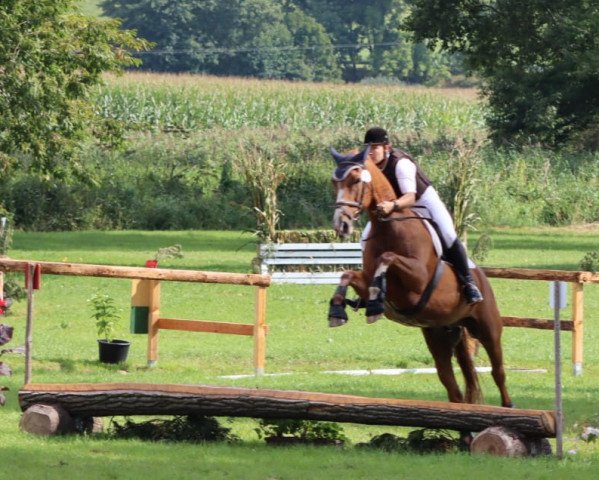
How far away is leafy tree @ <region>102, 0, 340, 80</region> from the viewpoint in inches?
3954

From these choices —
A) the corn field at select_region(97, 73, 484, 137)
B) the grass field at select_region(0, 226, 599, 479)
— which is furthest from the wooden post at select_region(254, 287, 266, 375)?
the corn field at select_region(97, 73, 484, 137)

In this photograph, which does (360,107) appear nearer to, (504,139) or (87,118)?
(504,139)

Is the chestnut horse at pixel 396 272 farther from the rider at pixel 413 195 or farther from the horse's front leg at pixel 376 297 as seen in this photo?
the rider at pixel 413 195

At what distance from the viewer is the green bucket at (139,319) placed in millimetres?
17188

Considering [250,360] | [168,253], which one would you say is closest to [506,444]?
[250,360]

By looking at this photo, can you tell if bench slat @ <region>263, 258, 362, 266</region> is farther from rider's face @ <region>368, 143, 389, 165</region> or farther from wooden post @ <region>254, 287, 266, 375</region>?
rider's face @ <region>368, 143, 389, 165</region>

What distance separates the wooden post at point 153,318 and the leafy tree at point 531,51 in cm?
2013

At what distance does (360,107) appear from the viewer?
55.6 meters

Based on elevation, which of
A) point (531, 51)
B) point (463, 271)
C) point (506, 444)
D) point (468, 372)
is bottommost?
point (506, 444)

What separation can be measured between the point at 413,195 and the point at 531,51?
1081 inches

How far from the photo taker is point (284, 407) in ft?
35.4

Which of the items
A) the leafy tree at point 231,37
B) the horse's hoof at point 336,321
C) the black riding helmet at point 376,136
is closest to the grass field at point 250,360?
the horse's hoof at point 336,321

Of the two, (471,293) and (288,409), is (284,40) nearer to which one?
(471,293)

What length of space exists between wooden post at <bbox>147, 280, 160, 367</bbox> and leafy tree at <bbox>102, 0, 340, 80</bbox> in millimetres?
82987
